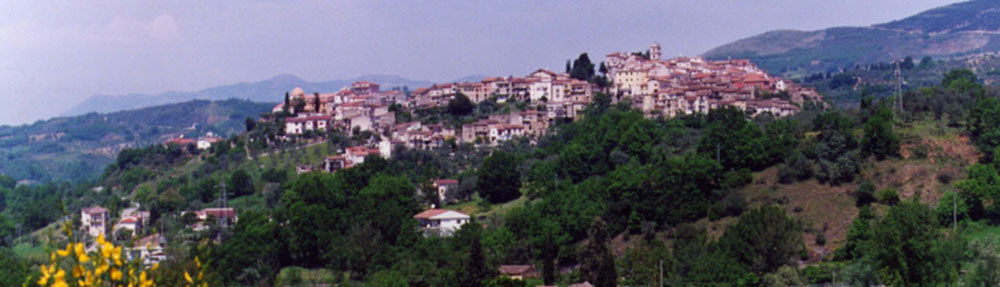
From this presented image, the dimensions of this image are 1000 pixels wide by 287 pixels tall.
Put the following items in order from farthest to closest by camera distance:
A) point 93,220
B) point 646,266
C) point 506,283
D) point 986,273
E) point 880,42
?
1. point 880,42
2. point 93,220
3. point 646,266
4. point 506,283
5. point 986,273

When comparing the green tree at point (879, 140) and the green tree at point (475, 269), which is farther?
the green tree at point (879, 140)

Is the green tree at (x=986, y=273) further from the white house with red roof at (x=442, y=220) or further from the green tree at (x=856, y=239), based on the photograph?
the white house with red roof at (x=442, y=220)

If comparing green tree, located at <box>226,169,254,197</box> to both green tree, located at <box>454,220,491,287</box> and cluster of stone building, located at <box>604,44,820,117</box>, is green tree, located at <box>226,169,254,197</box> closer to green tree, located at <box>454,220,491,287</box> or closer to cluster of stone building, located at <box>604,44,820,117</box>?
cluster of stone building, located at <box>604,44,820,117</box>

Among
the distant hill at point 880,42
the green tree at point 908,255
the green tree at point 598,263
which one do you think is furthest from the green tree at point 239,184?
the distant hill at point 880,42

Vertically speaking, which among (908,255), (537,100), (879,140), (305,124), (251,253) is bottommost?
(251,253)

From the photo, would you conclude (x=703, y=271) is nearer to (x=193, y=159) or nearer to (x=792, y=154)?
(x=792, y=154)

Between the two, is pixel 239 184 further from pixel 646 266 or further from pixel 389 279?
pixel 646 266

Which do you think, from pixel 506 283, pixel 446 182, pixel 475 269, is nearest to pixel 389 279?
pixel 475 269
